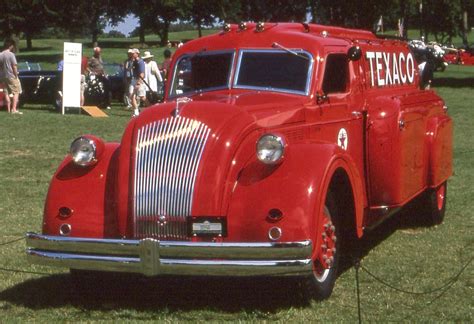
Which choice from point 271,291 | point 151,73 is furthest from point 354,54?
point 151,73

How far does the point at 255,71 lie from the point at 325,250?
1.99 metres

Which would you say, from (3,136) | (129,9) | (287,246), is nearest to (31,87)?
(3,136)

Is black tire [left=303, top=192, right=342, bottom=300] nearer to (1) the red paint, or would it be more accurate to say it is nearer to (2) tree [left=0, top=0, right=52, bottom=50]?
(1) the red paint

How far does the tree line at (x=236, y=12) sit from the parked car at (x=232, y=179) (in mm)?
47027

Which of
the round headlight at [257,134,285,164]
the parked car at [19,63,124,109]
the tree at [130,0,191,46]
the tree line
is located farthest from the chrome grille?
the tree at [130,0,191,46]

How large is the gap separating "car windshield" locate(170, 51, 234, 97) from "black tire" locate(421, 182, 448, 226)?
329 centimetres

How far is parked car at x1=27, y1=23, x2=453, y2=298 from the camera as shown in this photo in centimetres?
728

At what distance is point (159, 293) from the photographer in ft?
27.9

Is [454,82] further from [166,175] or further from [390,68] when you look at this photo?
[166,175]

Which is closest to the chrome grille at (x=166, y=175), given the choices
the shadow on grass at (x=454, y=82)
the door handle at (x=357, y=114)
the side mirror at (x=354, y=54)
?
the side mirror at (x=354, y=54)

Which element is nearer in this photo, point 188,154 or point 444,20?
point 188,154

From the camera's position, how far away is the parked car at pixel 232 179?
728cm

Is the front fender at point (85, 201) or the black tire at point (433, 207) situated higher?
the front fender at point (85, 201)

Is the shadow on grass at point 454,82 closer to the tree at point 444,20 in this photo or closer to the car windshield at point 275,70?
the tree at point 444,20
